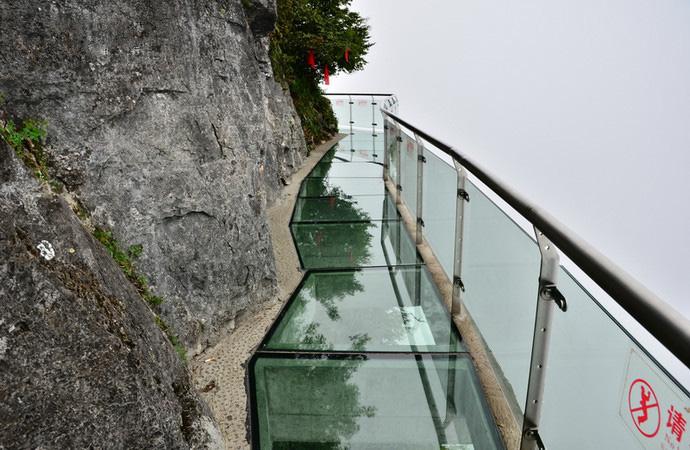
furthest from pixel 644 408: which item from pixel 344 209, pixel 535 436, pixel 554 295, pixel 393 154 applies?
pixel 393 154

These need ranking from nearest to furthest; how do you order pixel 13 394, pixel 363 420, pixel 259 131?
1. pixel 13 394
2. pixel 363 420
3. pixel 259 131

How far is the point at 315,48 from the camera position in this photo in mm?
10180

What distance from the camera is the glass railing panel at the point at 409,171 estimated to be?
4.15 meters

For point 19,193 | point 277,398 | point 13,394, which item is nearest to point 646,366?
point 13,394

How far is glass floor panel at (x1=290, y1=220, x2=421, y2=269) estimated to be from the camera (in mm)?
3824

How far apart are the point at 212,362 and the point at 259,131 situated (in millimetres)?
2129

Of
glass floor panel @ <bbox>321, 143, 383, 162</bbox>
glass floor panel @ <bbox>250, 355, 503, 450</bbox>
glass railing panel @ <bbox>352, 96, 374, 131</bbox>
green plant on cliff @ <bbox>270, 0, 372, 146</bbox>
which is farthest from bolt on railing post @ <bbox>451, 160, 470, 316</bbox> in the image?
glass railing panel @ <bbox>352, 96, 374, 131</bbox>

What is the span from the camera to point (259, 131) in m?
4.01

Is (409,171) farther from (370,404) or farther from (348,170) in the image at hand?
(348,170)

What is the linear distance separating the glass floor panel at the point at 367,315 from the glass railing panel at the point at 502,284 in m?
0.33

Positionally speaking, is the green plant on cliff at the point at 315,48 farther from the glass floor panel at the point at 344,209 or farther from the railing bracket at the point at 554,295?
the railing bracket at the point at 554,295

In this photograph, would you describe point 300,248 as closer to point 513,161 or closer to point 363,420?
point 363,420

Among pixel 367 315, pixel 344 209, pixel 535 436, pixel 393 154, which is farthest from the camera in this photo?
pixel 393 154

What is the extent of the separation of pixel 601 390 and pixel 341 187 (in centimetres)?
514
